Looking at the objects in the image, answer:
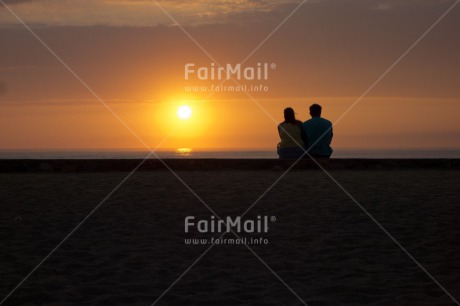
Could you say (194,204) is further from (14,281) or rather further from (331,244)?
(14,281)

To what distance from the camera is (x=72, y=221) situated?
842 cm

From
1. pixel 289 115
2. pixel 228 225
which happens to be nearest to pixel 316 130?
pixel 289 115

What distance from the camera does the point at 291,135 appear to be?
15273mm

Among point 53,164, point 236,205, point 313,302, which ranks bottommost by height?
point 313,302

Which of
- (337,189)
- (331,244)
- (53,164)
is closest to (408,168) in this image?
(337,189)

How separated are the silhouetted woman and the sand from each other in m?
2.92

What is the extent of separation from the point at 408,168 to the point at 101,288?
44.9 feet

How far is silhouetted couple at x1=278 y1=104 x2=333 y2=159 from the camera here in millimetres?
15078

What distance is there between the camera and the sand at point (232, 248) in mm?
5039

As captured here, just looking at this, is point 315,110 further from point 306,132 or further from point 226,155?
point 226,155

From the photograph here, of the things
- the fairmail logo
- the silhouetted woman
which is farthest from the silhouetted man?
the fairmail logo

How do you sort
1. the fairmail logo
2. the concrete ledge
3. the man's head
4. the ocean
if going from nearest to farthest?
the fairmail logo < the man's head < the concrete ledge < the ocean

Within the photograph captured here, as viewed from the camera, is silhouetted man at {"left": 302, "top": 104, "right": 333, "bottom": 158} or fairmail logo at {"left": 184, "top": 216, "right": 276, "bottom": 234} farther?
silhouetted man at {"left": 302, "top": 104, "right": 333, "bottom": 158}

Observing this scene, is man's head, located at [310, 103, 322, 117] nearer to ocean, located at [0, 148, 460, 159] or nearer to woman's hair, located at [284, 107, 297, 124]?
woman's hair, located at [284, 107, 297, 124]
